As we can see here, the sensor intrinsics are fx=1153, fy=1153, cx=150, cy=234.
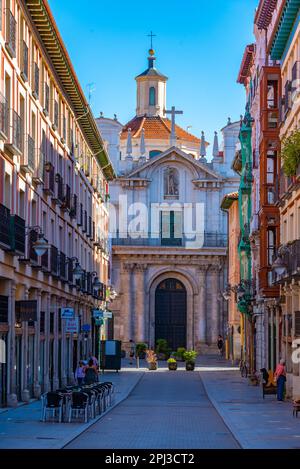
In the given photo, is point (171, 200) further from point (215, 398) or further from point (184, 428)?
point (184, 428)

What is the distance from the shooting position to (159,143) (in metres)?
106

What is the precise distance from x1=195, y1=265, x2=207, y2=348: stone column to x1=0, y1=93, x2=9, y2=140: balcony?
62670 mm

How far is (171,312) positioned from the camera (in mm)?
96188

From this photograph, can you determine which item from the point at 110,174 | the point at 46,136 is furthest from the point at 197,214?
the point at 46,136

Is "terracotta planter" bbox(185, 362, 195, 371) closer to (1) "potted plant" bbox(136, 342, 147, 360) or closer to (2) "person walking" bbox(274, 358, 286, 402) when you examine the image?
(1) "potted plant" bbox(136, 342, 147, 360)

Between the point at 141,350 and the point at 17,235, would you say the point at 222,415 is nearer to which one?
the point at 17,235

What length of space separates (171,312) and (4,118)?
64.3m

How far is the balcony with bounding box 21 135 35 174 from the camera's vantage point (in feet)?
121

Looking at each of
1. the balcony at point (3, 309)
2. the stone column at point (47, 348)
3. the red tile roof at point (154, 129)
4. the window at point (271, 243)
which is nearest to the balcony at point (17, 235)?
the balcony at point (3, 309)

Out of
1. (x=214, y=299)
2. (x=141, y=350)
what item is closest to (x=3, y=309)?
(x=141, y=350)

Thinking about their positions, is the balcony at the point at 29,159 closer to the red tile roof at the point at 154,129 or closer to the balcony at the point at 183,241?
the balcony at the point at 183,241

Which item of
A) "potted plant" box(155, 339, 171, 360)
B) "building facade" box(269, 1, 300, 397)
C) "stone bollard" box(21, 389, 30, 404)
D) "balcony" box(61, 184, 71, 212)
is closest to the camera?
"building facade" box(269, 1, 300, 397)

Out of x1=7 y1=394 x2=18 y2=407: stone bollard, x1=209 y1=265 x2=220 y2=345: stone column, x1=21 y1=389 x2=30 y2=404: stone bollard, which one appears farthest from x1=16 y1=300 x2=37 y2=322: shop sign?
x1=209 y1=265 x2=220 y2=345: stone column

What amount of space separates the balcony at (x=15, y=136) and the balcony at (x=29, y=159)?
1.76 ft
